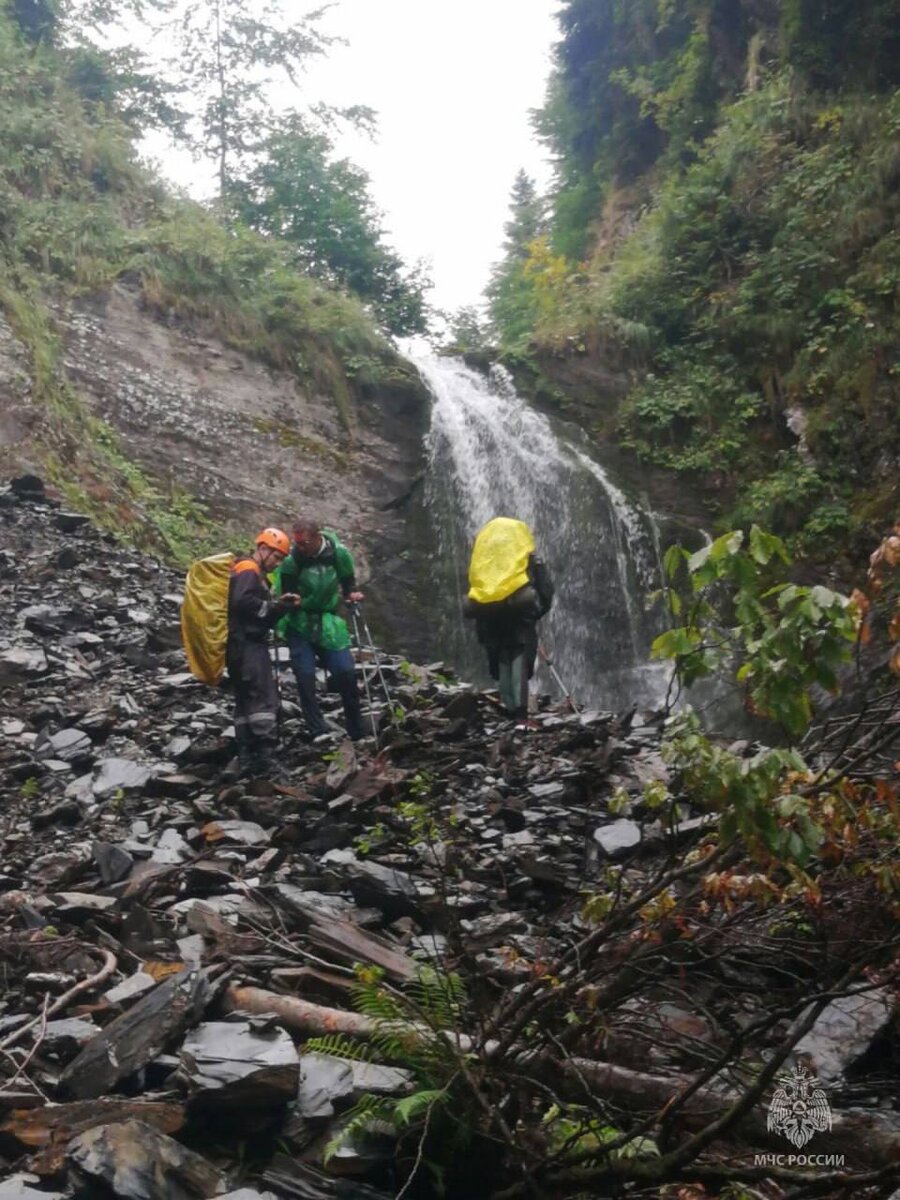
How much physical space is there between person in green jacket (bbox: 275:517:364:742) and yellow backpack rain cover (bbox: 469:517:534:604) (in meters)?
1.07

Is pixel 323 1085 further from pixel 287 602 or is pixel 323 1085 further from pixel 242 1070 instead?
pixel 287 602

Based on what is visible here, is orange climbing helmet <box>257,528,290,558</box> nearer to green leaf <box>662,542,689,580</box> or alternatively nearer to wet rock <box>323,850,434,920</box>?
wet rock <box>323,850,434,920</box>

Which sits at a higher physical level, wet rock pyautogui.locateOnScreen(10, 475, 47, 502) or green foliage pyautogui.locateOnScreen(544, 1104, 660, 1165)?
wet rock pyautogui.locateOnScreen(10, 475, 47, 502)

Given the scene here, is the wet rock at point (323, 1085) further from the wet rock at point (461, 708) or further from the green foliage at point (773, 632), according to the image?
the wet rock at point (461, 708)

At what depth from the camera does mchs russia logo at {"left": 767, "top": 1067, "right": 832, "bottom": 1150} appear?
2.85 meters

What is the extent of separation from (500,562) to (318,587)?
150 cm

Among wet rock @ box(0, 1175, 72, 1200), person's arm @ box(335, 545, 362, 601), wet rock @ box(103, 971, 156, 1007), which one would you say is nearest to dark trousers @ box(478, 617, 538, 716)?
person's arm @ box(335, 545, 362, 601)

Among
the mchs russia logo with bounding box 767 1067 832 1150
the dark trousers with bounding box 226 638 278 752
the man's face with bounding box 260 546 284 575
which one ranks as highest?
the man's face with bounding box 260 546 284 575

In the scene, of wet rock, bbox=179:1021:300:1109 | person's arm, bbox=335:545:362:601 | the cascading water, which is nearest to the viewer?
wet rock, bbox=179:1021:300:1109

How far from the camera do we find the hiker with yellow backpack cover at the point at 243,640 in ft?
24.8

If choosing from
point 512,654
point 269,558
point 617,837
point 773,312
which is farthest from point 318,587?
point 773,312

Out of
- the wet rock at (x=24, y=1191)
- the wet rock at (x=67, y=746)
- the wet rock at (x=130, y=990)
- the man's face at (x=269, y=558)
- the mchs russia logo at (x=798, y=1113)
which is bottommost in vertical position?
the wet rock at (x=24, y=1191)

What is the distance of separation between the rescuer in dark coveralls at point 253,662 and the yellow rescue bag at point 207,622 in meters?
0.09

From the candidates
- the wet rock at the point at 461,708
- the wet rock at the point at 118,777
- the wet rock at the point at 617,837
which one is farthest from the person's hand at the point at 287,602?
the wet rock at the point at 617,837
